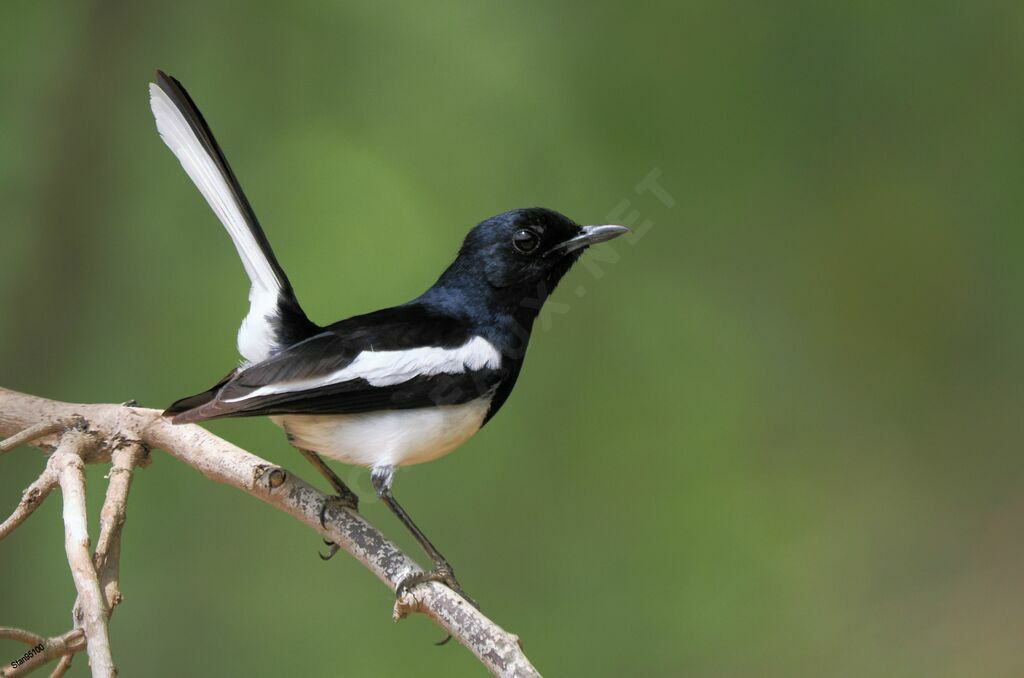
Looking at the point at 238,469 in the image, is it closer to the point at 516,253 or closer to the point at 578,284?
the point at 516,253

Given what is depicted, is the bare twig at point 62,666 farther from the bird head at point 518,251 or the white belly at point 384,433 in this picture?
the bird head at point 518,251

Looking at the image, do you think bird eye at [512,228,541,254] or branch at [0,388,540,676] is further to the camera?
bird eye at [512,228,541,254]

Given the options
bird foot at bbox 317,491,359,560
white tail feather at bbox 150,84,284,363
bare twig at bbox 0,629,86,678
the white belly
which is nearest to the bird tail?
white tail feather at bbox 150,84,284,363

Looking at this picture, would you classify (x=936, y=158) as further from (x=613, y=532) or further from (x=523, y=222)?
(x=523, y=222)

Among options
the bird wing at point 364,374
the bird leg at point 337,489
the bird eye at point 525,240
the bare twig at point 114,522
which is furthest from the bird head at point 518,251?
the bare twig at point 114,522

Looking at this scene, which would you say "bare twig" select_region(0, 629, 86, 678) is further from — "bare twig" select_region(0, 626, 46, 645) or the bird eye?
the bird eye

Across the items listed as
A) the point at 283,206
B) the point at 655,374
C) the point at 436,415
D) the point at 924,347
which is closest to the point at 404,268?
the point at 283,206
